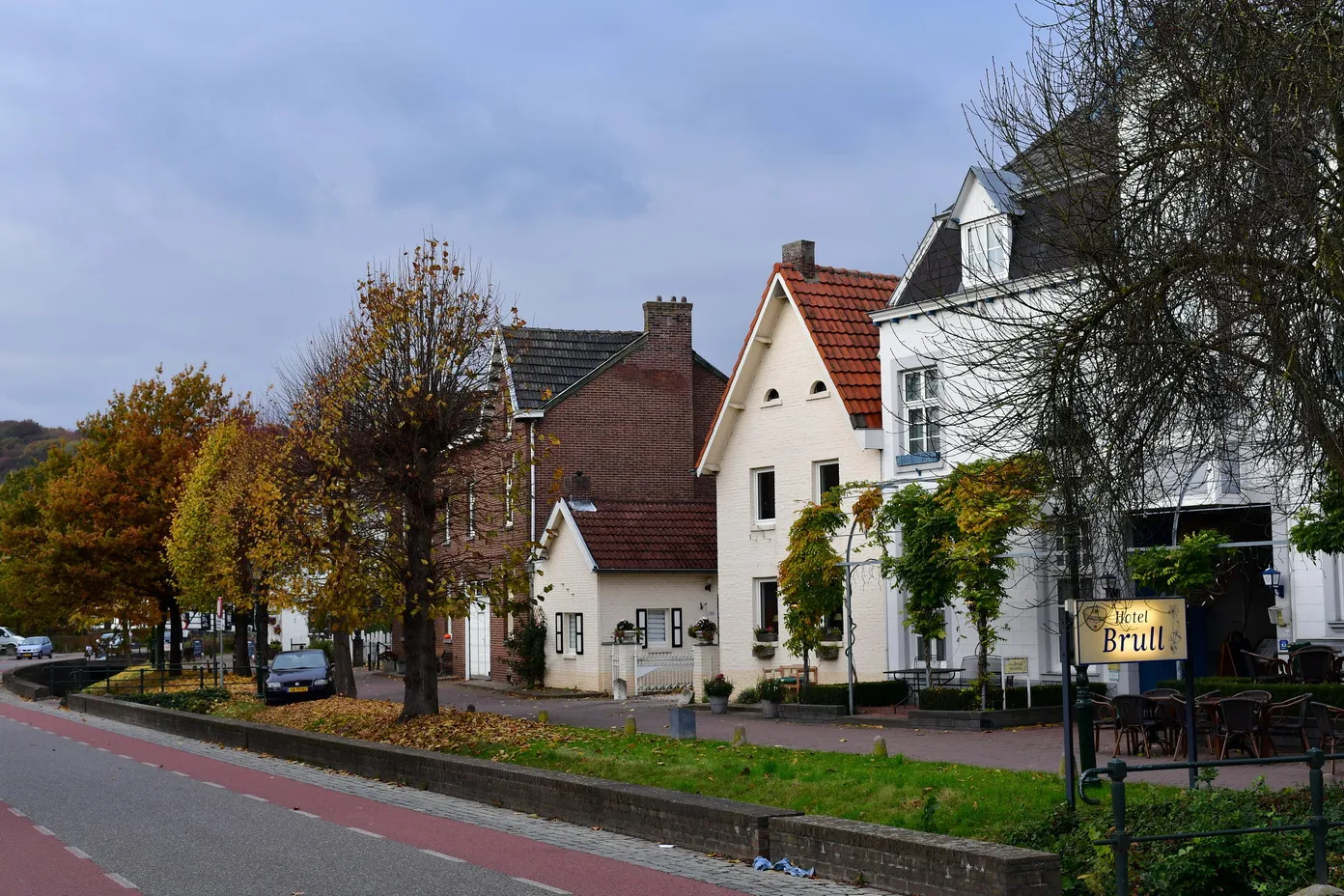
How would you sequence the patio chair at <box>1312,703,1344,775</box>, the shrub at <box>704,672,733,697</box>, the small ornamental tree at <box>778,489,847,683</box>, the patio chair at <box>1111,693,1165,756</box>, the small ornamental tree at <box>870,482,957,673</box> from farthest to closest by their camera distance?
the shrub at <box>704,672,733,697</box> < the small ornamental tree at <box>778,489,847,683</box> < the small ornamental tree at <box>870,482,957,673</box> < the patio chair at <box>1111,693,1165,756</box> < the patio chair at <box>1312,703,1344,775</box>

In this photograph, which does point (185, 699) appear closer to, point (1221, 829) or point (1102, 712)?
point (1102, 712)

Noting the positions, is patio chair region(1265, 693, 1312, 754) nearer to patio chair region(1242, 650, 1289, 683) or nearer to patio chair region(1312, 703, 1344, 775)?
patio chair region(1312, 703, 1344, 775)

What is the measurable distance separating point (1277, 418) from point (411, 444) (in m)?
15.6

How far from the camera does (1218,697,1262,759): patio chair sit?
17219 mm

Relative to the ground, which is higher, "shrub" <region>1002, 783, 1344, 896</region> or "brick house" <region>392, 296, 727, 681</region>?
"brick house" <region>392, 296, 727, 681</region>

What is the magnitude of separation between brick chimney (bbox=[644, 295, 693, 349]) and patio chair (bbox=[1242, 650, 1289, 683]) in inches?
900

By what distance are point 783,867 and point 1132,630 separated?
11.3 feet

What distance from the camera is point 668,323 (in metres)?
44.6

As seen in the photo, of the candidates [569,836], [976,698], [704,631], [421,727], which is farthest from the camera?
[704,631]

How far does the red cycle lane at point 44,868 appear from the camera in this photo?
474 inches

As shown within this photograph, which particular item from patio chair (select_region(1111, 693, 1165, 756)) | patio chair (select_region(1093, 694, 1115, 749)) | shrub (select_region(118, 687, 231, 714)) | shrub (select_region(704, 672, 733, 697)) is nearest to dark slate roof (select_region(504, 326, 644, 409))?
shrub (select_region(118, 687, 231, 714))

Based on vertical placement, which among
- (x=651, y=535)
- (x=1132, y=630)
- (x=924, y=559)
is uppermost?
(x=651, y=535)

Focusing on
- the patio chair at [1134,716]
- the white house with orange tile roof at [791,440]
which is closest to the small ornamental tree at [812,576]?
the white house with orange tile roof at [791,440]

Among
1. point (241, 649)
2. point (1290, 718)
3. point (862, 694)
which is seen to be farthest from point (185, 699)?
point (1290, 718)
